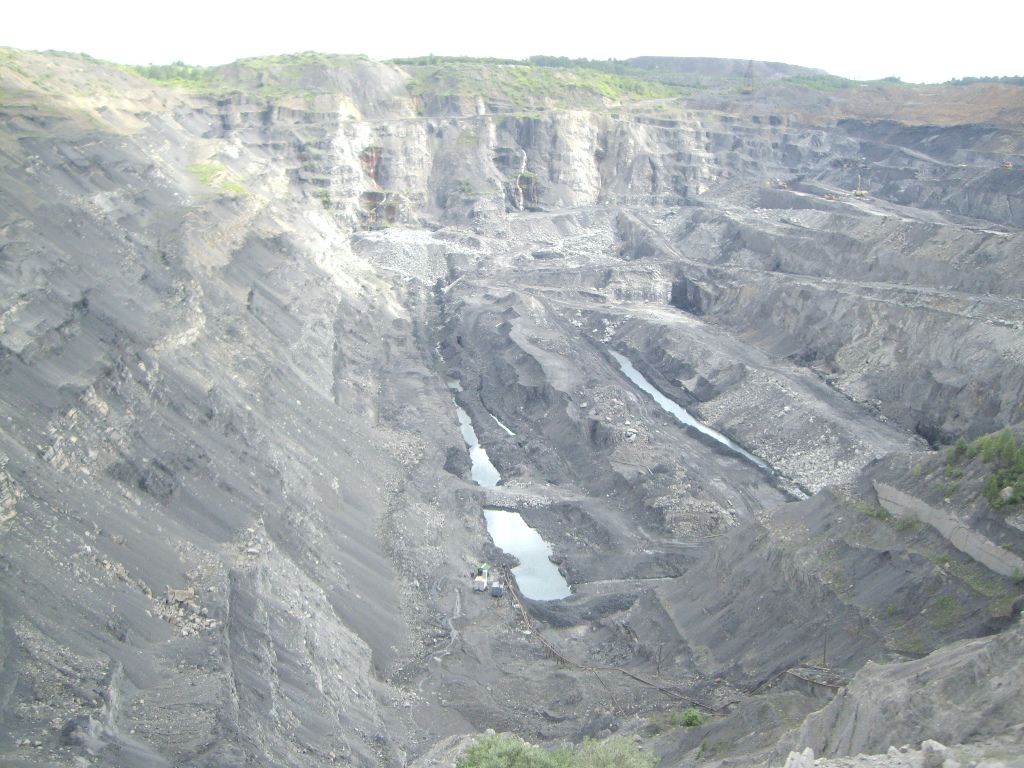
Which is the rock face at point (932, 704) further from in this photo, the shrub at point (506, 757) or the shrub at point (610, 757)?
the shrub at point (506, 757)

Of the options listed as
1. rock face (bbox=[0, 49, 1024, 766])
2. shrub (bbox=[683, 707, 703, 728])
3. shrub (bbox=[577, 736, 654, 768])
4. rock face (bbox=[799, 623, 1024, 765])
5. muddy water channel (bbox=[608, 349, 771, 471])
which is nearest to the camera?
rock face (bbox=[799, 623, 1024, 765])

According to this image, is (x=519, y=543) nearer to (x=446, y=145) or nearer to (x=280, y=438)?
(x=280, y=438)

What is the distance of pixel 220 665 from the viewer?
1891 centimetres

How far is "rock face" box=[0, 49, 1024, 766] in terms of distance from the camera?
1895 cm

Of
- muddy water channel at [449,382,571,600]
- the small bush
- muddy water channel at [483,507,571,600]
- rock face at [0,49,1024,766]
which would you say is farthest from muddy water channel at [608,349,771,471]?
the small bush

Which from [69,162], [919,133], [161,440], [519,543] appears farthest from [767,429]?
[919,133]

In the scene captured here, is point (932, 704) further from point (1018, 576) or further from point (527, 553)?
point (527, 553)

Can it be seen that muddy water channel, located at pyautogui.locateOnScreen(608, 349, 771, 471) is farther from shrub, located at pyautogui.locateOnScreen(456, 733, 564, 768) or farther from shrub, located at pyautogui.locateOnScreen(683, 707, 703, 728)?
shrub, located at pyautogui.locateOnScreen(456, 733, 564, 768)

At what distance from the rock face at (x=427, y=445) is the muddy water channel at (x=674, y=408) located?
0.76m

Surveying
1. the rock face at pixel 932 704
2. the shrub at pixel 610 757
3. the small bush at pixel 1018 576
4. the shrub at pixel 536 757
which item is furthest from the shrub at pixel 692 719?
the small bush at pixel 1018 576

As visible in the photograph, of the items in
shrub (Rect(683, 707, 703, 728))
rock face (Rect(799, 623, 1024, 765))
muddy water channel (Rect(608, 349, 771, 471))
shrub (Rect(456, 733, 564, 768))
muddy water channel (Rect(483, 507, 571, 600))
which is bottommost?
muddy water channel (Rect(483, 507, 571, 600))

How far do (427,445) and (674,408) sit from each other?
1535cm

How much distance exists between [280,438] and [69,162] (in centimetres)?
1714

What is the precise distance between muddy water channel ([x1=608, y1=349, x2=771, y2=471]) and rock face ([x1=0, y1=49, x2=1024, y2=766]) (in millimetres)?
761
